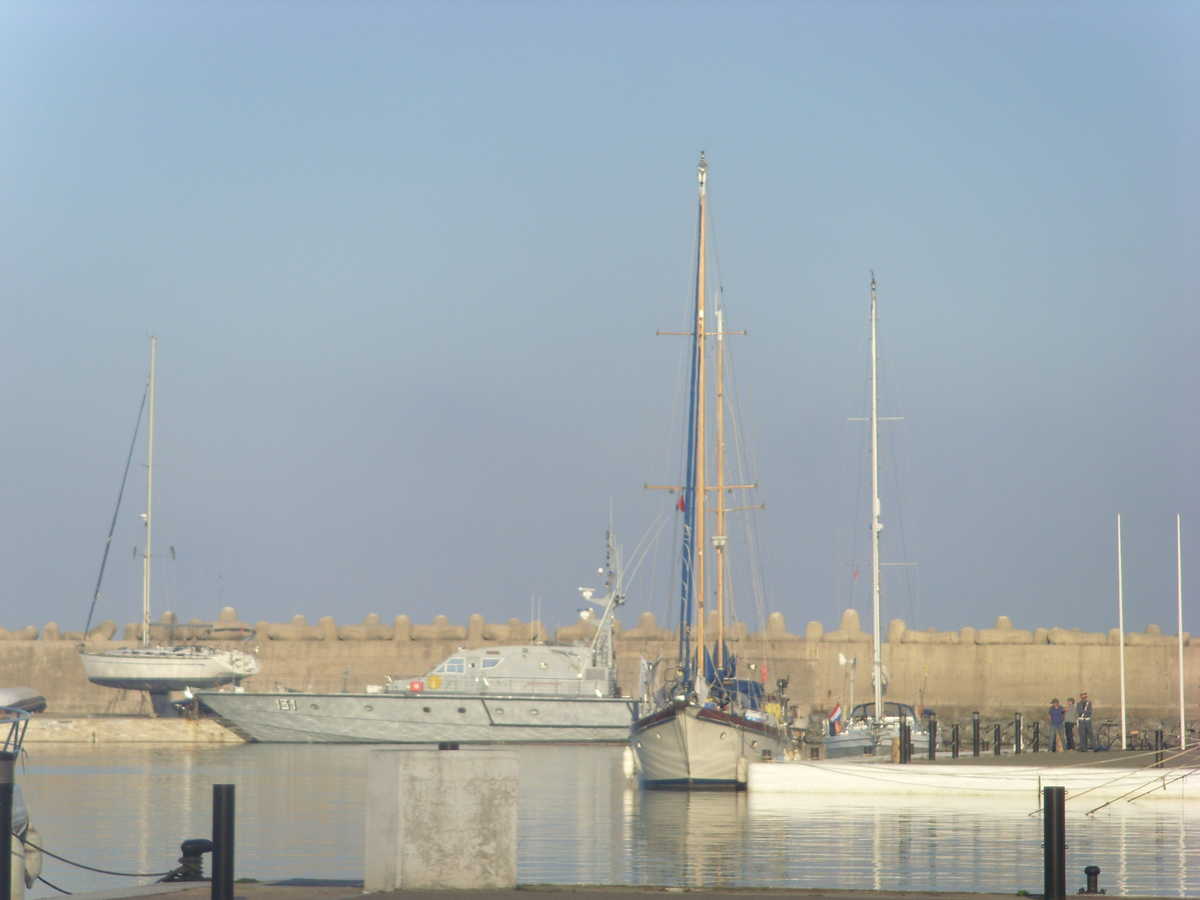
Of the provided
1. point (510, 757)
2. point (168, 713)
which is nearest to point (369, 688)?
point (168, 713)

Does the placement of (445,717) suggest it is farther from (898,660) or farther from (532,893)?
(532,893)

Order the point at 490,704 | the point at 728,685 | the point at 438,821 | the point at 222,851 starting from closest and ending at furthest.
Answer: the point at 222,851
the point at 438,821
the point at 728,685
the point at 490,704

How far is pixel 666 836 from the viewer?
936 inches

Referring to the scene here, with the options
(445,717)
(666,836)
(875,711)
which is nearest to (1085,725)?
(875,711)

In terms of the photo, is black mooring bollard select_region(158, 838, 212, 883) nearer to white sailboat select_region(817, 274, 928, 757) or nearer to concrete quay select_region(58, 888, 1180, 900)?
concrete quay select_region(58, 888, 1180, 900)

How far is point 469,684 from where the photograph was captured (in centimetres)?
5000

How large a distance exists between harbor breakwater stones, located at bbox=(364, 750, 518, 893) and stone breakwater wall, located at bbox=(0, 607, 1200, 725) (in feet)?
148

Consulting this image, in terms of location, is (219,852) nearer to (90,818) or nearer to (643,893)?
(643,893)

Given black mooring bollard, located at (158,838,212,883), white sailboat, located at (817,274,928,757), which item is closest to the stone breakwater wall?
white sailboat, located at (817,274,928,757)

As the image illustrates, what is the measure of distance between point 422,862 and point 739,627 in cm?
2945

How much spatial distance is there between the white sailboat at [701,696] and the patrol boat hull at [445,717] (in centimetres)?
939

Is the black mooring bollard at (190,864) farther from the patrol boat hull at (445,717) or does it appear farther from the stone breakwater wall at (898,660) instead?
the stone breakwater wall at (898,660)

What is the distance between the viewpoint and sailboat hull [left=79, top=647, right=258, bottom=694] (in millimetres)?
57812

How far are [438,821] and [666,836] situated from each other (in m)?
11.9
